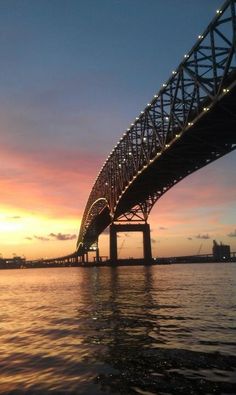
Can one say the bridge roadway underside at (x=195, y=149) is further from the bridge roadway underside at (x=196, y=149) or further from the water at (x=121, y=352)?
the water at (x=121, y=352)

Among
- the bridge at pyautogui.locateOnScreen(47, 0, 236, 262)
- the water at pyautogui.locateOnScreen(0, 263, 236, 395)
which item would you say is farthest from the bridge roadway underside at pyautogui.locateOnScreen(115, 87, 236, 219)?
the water at pyautogui.locateOnScreen(0, 263, 236, 395)

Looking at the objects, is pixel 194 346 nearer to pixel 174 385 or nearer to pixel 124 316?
pixel 174 385

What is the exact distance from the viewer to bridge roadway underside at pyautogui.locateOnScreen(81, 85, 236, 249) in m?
56.7

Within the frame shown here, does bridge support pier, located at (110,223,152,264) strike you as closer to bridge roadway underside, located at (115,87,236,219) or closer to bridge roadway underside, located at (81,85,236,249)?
bridge roadway underside, located at (81,85,236,249)

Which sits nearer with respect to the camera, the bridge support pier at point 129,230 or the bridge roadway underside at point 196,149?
the bridge roadway underside at point 196,149

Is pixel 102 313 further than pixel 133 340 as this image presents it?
Yes

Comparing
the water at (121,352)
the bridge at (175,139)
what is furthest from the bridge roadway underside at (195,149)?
the water at (121,352)

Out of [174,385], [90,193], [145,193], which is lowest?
[174,385]

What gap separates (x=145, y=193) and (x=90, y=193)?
265ft

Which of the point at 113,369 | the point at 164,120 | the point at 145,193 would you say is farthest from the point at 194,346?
the point at 145,193

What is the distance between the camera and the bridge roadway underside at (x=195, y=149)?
56.7 metres

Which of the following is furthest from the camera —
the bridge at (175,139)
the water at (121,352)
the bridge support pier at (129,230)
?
the bridge support pier at (129,230)

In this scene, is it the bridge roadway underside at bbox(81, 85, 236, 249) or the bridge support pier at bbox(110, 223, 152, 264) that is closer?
the bridge roadway underside at bbox(81, 85, 236, 249)

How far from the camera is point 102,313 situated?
2577cm
